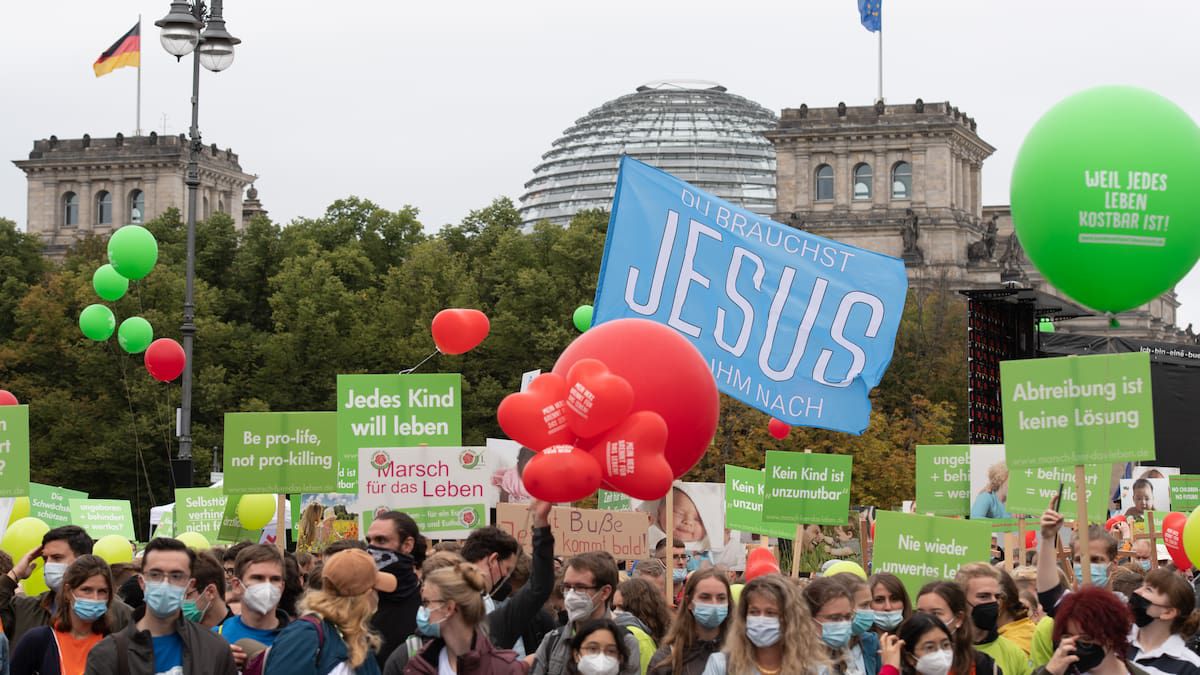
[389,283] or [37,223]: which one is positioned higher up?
[37,223]

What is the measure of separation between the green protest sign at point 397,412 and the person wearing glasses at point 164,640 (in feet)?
26.1

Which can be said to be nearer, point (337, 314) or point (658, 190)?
point (658, 190)

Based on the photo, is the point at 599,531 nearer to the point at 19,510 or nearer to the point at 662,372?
the point at 662,372

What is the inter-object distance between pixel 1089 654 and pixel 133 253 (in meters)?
23.2

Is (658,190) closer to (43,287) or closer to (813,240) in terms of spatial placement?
(813,240)

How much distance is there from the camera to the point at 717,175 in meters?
153

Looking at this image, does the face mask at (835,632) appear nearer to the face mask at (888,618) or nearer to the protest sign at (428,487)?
the face mask at (888,618)

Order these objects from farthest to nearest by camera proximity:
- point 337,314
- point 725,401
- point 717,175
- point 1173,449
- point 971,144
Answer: point 717,175 → point 971,144 → point 337,314 → point 725,401 → point 1173,449

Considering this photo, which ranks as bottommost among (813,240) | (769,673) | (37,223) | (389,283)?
(769,673)

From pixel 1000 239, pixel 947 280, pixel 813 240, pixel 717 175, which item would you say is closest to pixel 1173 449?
pixel 813 240

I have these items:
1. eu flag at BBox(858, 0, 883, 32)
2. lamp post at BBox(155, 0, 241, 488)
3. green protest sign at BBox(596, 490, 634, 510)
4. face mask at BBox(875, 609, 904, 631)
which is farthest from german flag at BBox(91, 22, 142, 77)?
face mask at BBox(875, 609, 904, 631)

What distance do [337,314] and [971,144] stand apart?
50.6 metres

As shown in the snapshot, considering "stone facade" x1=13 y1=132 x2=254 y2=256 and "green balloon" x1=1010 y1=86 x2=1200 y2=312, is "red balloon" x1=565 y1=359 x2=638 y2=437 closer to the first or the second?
"green balloon" x1=1010 y1=86 x2=1200 y2=312

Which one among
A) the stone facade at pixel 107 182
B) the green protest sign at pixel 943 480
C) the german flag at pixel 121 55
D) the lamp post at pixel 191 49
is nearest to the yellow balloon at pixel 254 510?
the green protest sign at pixel 943 480
